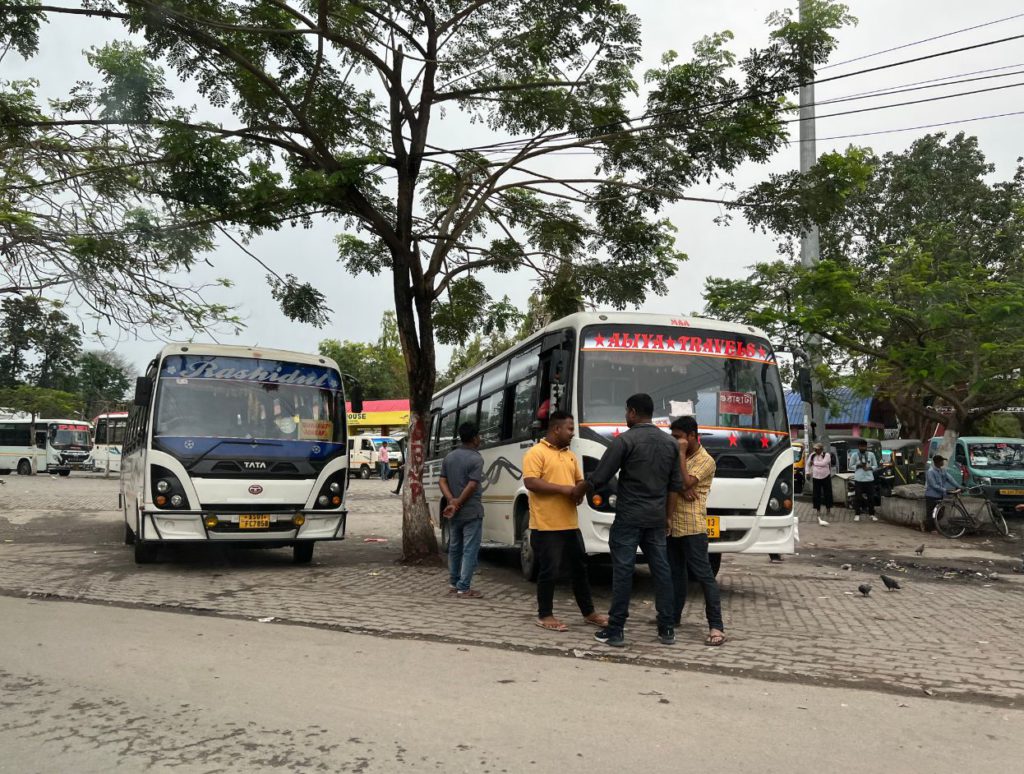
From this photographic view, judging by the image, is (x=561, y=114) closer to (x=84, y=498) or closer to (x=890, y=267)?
(x=890, y=267)

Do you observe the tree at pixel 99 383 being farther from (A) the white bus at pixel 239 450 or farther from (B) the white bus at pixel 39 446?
(A) the white bus at pixel 239 450

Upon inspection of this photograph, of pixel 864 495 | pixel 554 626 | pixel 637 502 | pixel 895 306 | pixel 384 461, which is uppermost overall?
pixel 895 306

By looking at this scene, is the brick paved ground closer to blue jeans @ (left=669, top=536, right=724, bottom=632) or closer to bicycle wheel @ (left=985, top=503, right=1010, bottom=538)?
blue jeans @ (left=669, top=536, right=724, bottom=632)

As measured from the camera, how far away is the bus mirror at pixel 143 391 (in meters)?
10.9

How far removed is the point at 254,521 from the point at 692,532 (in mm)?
5813

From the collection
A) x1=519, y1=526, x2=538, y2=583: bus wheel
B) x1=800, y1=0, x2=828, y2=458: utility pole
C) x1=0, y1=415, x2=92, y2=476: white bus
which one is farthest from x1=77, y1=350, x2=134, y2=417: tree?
x1=519, y1=526, x2=538, y2=583: bus wheel

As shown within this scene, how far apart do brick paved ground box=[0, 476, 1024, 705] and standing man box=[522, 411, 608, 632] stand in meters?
0.38

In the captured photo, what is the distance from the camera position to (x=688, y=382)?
29.6ft

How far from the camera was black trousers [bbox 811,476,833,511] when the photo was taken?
20094 millimetres

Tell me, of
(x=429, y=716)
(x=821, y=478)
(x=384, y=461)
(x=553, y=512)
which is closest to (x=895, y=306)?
(x=821, y=478)

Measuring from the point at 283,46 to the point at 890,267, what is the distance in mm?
18516

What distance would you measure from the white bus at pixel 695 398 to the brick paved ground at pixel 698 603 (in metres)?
0.83

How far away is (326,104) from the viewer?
36.6 feet

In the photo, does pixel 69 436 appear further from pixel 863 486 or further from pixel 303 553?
pixel 863 486
